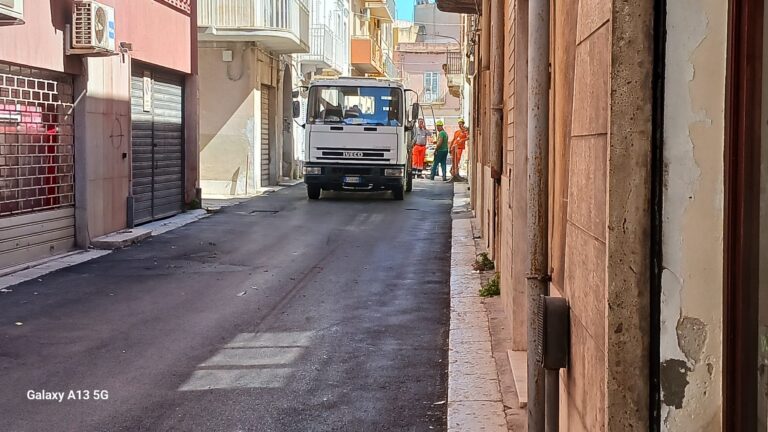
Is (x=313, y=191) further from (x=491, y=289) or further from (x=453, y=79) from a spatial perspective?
(x=453, y=79)

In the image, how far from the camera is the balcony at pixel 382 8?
54000 mm

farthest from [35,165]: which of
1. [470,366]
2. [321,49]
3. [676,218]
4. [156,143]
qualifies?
[321,49]

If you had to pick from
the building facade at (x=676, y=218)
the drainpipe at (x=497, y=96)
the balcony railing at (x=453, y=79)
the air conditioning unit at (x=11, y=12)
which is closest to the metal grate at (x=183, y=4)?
the air conditioning unit at (x=11, y=12)

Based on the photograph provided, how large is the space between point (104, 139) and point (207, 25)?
10.8m

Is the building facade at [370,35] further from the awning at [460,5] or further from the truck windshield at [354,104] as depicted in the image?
the awning at [460,5]

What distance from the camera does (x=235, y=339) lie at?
7.53 metres

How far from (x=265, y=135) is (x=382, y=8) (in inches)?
1131

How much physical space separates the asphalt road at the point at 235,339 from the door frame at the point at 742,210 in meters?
3.08

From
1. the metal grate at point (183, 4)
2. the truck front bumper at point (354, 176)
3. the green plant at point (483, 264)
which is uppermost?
the metal grate at point (183, 4)

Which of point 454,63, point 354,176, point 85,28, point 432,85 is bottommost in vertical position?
point 354,176

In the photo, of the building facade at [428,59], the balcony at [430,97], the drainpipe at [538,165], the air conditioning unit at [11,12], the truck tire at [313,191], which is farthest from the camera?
the balcony at [430,97]

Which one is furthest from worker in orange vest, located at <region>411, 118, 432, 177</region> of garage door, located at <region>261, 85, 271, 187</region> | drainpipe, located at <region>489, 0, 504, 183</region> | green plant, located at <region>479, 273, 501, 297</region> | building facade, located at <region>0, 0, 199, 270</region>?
drainpipe, located at <region>489, 0, 504, 183</region>

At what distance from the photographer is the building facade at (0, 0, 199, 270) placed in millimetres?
11531

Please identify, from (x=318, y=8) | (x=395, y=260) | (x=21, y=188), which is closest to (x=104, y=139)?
(x=21, y=188)
